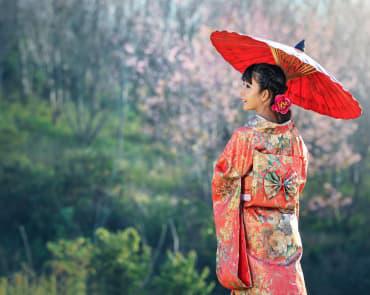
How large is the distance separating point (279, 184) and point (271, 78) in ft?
1.35

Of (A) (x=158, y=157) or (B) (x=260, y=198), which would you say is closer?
(B) (x=260, y=198)

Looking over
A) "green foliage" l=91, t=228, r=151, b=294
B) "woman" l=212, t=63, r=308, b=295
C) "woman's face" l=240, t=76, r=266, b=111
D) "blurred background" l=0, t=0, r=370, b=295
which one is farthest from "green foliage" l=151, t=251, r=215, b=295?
"woman's face" l=240, t=76, r=266, b=111

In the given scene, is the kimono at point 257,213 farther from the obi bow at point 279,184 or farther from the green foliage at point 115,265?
the green foliage at point 115,265

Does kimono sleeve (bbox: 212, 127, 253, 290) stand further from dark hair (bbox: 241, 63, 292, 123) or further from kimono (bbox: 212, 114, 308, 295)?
dark hair (bbox: 241, 63, 292, 123)

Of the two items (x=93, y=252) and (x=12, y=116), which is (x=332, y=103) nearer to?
(x=93, y=252)

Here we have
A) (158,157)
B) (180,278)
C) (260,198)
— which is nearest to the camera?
(260,198)

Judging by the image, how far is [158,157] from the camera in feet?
27.0

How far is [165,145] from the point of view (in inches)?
320

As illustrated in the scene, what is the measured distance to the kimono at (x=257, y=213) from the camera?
2.66 m

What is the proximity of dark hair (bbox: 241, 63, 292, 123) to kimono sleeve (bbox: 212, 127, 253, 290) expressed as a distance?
0.17 metres

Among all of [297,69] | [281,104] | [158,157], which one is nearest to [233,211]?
[281,104]

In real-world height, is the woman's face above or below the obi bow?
above

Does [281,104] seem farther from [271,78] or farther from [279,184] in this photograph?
[279,184]

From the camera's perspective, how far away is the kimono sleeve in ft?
8.73
